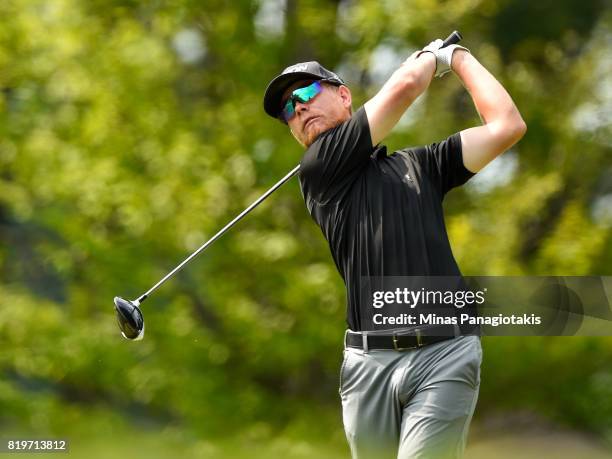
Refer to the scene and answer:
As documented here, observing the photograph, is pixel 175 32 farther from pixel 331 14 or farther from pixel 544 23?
pixel 544 23

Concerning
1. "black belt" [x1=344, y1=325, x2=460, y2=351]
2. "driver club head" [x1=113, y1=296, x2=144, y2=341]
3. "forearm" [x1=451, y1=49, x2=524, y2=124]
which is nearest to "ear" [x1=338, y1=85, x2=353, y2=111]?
"forearm" [x1=451, y1=49, x2=524, y2=124]

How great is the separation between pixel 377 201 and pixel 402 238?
0.15 meters

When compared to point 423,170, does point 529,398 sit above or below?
above

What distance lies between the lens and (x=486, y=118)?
3.02 meters

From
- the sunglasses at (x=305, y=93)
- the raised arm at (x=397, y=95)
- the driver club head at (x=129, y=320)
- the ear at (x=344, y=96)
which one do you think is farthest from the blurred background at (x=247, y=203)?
the raised arm at (x=397, y=95)

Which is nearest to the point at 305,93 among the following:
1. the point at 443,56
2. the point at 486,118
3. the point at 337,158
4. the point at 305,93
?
the point at 305,93

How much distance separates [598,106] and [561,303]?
1.65 meters

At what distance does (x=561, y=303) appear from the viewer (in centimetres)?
773

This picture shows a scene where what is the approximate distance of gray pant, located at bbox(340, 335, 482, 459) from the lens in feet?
9.45

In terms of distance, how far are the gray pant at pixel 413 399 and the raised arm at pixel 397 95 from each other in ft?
2.17

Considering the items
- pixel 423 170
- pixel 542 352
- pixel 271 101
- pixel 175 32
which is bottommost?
pixel 423 170

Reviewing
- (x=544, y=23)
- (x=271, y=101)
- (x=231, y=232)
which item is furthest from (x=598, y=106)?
(x=271, y=101)

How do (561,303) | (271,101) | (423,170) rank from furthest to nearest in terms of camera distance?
(561,303) < (271,101) < (423,170)

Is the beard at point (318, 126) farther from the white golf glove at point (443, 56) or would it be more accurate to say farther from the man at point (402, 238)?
the white golf glove at point (443, 56)
